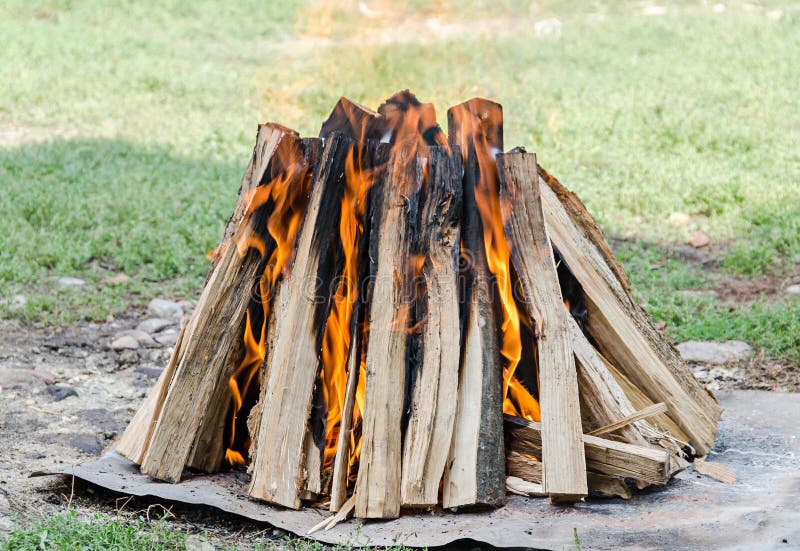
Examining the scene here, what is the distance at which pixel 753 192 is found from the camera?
8.22 meters

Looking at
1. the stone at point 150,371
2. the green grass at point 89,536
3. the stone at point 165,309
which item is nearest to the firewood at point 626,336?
the green grass at point 89,536

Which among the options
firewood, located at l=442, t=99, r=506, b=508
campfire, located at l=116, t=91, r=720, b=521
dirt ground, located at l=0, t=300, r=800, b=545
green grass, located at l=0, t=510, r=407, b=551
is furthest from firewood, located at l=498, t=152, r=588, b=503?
dirt ground, located at l=0, t=300, r=800, b=545

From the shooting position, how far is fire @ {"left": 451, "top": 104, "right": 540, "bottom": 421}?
12.2ft

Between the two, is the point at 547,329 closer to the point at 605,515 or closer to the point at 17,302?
the point at 605,515

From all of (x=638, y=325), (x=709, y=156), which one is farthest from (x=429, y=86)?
(x=638, y=325)

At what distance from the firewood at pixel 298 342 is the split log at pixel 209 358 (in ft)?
0.49

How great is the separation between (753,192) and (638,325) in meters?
4.82

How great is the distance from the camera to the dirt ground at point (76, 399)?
355cm

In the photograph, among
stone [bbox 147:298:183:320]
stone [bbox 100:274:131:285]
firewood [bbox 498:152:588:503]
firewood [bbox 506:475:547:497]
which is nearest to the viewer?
firewood [bbox 498:152:588:503]

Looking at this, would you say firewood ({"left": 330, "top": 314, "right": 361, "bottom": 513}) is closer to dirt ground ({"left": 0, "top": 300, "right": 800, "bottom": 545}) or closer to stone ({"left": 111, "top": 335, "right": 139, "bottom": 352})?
dirt ground ({"left": 0, "top": 300, "right": 800, "bottom": 545})

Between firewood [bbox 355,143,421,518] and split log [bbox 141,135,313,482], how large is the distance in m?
0.37

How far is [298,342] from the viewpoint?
144 inches

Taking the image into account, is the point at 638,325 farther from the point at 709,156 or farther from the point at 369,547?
the point at 709,156

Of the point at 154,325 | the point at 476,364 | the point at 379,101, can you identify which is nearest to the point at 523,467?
the point at 476,364
